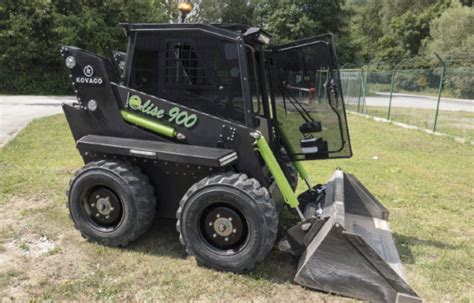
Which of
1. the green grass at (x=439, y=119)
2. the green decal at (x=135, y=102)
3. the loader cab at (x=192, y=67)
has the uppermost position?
the loader cab at (x=192, y=67)

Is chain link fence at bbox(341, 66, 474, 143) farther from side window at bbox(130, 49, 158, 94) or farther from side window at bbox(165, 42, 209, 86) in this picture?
side window at bbox(130, 49, 158, 94)

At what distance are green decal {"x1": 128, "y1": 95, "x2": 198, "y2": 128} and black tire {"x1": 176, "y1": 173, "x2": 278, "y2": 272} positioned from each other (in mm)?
589

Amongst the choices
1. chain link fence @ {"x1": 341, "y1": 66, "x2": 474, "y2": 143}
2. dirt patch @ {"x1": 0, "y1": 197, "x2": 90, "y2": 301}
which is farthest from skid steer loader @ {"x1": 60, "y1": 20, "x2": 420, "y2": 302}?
chain link fence @ {"x1": 341, "y1": 66, "x2": 474, "y2": 143}

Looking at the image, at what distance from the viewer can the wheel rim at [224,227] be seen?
355 cm

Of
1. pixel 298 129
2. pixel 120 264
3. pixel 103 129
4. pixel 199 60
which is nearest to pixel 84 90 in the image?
pixel 103 129

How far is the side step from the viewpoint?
3.55 metres

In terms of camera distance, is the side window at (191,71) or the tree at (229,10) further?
the tree at (229,10)

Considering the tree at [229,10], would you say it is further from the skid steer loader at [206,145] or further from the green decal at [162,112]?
the green decal at [162,112]

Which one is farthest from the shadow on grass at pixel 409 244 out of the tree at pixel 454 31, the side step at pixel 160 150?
the tree at pixel 454 31

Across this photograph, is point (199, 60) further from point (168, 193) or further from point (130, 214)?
point (130, 214)

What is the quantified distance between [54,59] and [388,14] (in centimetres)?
4919

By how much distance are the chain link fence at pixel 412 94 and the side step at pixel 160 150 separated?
44.6 ft

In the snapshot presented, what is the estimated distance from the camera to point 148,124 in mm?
3879

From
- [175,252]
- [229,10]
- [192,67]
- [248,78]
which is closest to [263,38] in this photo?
[248,78]
